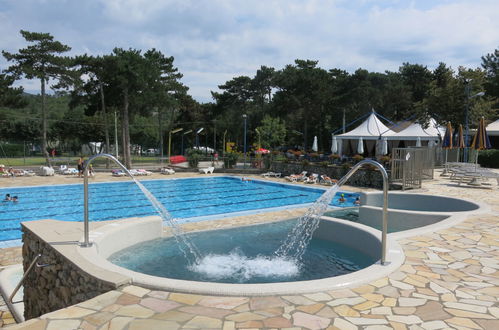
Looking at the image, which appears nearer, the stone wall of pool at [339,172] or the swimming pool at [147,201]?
the swimming pool at [147,201]

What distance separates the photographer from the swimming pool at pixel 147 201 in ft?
40.5


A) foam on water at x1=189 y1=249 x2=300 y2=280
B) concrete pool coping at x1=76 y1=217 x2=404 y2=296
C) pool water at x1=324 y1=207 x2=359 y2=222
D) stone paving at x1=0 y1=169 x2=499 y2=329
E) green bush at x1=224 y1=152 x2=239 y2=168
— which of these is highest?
green bush at x1=224 y1=152 x2=239 y2=168

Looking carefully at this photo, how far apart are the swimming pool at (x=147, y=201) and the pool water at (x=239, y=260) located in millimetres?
3065

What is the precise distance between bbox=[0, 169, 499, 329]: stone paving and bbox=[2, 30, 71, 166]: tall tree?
76.8 feet

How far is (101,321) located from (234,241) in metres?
5.27

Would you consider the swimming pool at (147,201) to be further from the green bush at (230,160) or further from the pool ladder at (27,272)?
the pool ladder at (27,272)

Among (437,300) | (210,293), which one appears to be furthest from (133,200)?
(437,300)

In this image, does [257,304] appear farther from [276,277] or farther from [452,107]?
[452,107]

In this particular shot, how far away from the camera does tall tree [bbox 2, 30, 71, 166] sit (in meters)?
23.2

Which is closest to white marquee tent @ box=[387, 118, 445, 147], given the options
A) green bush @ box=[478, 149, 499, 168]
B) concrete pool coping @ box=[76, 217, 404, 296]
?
green bush @ box=[478, 149, 499, 168]

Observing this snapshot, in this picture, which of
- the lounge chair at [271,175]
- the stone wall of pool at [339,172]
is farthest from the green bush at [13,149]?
the lounge chair at [271,175]

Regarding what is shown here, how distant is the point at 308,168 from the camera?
21250 millimetres

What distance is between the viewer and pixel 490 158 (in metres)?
23.3

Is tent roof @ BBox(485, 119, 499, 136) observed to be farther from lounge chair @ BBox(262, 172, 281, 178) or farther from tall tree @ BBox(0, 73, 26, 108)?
tall tree @ BBox(0, 73, 26, 108)
